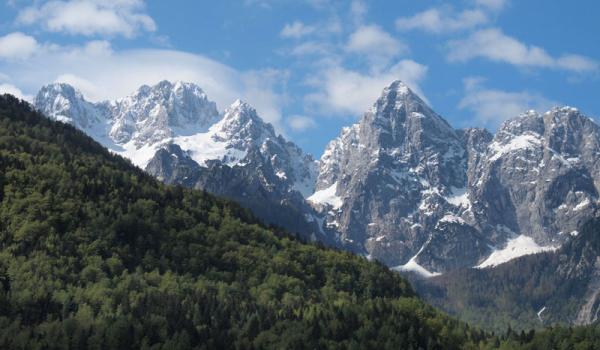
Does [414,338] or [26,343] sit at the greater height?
[414,338]

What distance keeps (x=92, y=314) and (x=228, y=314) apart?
87.3 ft

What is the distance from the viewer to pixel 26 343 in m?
163

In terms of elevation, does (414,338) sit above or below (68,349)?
above

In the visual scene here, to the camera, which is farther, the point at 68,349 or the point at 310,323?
the point at 310,323

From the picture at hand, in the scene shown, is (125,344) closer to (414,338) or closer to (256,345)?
(256,345)

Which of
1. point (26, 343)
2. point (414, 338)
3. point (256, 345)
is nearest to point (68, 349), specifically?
point (26, 343)

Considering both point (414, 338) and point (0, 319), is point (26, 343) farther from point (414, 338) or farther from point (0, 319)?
point (414, 338)

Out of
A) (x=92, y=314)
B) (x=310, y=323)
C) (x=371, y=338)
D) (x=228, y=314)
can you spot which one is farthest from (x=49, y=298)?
(x=371, y=338)

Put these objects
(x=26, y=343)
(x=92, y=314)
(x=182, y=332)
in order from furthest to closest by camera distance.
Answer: (x=92, y=314) < (x=182, y=332) < (x=26, y=343)

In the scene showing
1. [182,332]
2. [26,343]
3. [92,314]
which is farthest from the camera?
[92,314]

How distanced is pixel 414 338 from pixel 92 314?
62887mm

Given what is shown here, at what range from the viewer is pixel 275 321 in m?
193

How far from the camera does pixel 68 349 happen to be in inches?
6491

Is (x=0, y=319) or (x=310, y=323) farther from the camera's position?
(x=310, y=323)
